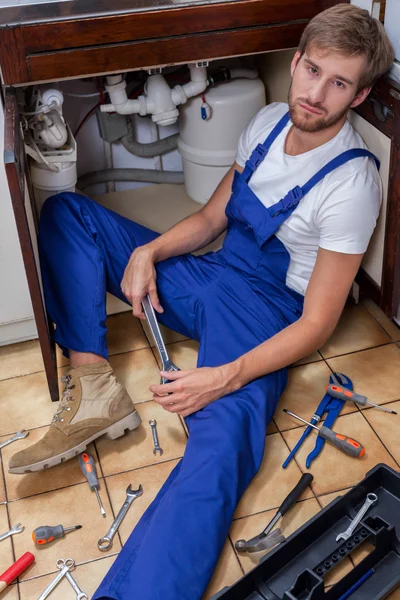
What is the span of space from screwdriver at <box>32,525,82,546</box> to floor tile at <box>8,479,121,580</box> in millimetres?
16

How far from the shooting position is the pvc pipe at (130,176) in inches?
106

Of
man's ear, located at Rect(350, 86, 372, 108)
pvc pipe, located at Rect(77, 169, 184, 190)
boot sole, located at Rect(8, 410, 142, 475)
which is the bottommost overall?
boot sole, located at Rect(8, 410, 142, 475)

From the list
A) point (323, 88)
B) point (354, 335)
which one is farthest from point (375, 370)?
point (323, 88)

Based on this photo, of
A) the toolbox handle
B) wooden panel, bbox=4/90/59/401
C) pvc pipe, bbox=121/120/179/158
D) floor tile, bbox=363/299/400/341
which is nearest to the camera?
wooden panel, bbox=4/90/59/401

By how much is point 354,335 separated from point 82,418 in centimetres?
87

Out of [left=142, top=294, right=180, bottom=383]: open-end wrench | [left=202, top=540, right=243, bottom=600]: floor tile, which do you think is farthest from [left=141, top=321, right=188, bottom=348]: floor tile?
[left=202, top=540, right=243, bottom=600]: floor tile

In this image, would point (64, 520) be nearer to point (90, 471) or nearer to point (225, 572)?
point (90, 471)

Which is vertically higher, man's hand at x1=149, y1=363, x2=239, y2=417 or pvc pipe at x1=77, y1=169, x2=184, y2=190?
pvc pipe at x1=77, y1=169, x2=184, y2=190

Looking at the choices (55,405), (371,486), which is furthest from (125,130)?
(371,486)

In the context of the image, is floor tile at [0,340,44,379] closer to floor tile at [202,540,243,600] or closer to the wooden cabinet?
the wooden cabinet

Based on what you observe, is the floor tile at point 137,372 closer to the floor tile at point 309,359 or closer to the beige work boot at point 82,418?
Answer: the beige work boot at point 82,418

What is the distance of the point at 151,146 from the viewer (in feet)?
8.82

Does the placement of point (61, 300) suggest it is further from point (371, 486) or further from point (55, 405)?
point (371, 486)

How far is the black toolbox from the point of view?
153 centimetres
